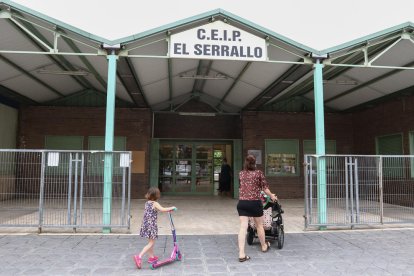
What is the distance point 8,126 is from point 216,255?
11008 millimetres

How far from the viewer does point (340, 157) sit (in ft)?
25.2

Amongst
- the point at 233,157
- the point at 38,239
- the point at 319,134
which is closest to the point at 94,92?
the point at 233,157

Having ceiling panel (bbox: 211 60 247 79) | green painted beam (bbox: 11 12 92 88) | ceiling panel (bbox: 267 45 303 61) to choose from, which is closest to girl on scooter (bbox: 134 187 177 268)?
ceiling panel (bbox: 267 45 303 61)

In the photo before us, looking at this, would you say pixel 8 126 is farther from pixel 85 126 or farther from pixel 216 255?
pixel 216 255

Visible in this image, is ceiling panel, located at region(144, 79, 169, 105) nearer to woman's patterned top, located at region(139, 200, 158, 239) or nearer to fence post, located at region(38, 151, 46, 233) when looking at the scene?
fence post, located at region(38, 151, 46, 233)

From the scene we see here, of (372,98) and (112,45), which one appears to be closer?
(112,45)

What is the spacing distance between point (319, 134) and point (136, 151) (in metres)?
8.21

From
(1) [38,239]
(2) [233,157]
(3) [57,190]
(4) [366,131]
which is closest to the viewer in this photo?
(1) [38,239]

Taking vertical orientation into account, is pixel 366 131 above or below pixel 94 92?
below

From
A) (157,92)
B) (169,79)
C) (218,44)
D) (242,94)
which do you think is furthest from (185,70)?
(218,44)

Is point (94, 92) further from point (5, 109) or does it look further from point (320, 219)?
point (320, 219)

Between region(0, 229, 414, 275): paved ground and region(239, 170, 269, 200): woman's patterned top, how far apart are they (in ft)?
3.17

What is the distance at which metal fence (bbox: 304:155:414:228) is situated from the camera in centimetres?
755

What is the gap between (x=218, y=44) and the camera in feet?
25.4
